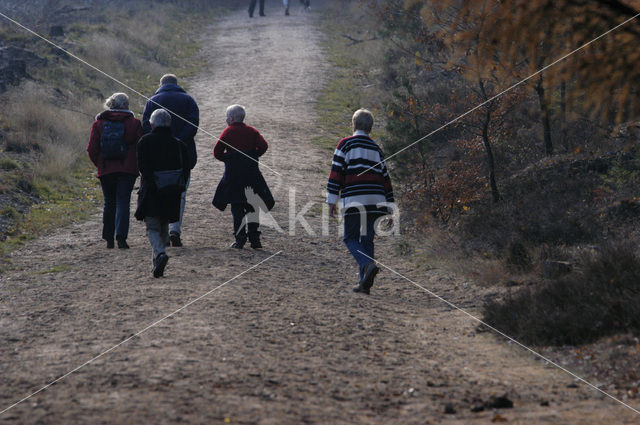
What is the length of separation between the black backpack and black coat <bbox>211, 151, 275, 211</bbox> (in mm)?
1248

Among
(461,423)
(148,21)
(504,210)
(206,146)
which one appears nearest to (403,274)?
(504,210)

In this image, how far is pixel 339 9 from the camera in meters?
34.1

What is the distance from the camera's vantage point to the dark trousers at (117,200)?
322 inches

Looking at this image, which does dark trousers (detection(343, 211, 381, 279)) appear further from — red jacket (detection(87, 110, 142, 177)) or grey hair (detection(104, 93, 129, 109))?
grey hair (detection(104, 93, 129, 109))

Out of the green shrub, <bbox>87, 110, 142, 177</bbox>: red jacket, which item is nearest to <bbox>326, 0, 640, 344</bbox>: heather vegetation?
the green shrub

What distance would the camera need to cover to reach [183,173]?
7426mm

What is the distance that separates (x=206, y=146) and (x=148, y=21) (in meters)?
14.2

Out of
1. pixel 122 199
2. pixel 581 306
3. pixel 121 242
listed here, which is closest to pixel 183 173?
pixel 122 199

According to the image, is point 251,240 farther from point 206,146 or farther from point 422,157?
point 206,146

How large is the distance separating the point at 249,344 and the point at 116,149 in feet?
12.8

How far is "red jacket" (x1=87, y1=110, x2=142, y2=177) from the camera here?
807 centimetres

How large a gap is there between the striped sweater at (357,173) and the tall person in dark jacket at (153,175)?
1.77m

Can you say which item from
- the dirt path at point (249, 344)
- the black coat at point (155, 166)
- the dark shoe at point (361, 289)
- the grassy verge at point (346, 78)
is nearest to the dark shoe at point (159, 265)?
the dirt path at point (249, 344)

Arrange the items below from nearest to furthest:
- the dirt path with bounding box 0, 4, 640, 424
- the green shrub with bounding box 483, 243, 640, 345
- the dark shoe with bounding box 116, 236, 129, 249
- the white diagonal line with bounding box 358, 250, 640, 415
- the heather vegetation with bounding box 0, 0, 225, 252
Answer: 1. the dirt path with bounding box 0, 4, 640, 424
2. the white diagonal line with bounding box 358, 250, 640, 415
3. the green shrub with bounding box 483, 243, 640, 345
4. the dark shoe with bounding box 116, 236, 129, 249
5. the heather vegetation with bounding box 0, 0, 225, 252
